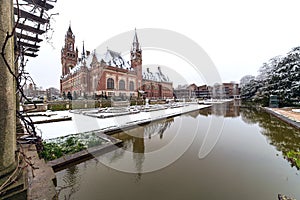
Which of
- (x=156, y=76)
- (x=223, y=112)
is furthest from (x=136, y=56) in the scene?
(x=223, y=112)

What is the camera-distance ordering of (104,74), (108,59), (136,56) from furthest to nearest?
(136,56), (108,59), (104,74)

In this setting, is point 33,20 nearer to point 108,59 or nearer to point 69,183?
point 69,183

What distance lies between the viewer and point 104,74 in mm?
32406

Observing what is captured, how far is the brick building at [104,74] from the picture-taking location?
108ft

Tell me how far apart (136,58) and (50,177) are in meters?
42.2

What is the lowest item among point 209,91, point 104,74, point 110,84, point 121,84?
point 209,91

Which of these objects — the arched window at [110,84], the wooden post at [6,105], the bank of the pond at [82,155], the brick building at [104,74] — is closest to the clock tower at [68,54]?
the brick building at [104,74]

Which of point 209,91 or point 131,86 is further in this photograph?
point 209,91

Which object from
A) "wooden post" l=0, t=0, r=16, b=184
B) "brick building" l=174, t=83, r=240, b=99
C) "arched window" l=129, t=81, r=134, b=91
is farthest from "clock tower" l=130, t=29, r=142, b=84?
"wooden post" l=0, t=0, r=16, b=184

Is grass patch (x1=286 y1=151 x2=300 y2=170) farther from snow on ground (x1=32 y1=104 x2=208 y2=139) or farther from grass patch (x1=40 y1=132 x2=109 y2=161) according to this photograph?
snow on ground (x1=32 y1=104 x2=208 y2=139)

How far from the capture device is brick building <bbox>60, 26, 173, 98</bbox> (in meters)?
32.9

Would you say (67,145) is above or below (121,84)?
below

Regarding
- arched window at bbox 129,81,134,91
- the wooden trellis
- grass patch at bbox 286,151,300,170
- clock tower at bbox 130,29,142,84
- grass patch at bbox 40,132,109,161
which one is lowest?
grass patch at bbox 286,151,300,170

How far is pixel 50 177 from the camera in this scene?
2674mm
